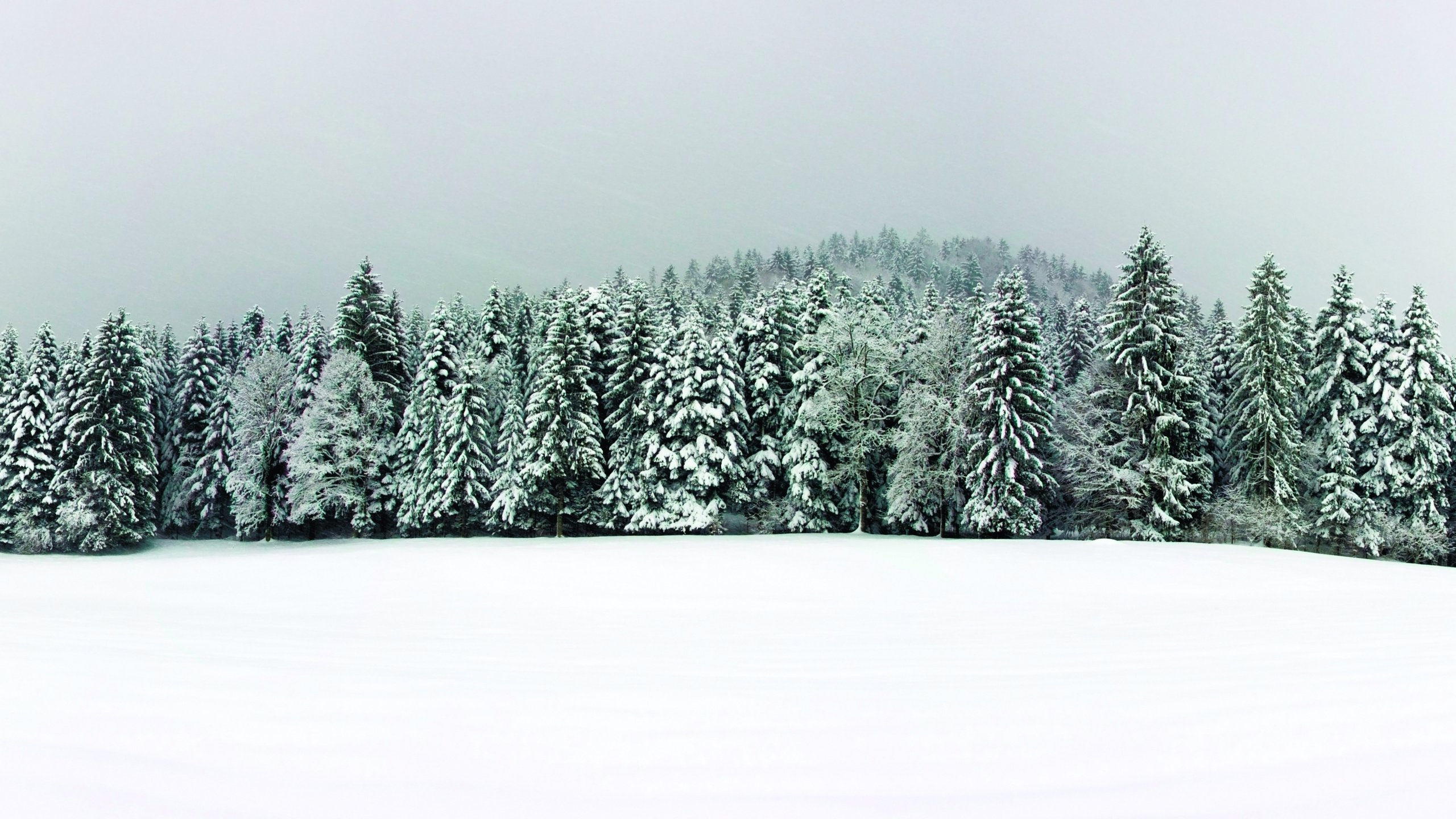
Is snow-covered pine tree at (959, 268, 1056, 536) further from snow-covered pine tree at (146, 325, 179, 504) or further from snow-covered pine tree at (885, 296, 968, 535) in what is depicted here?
snow-covered pine tree at (146, 325, 179, 504)

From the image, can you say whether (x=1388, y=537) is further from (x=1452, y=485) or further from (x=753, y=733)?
(x=753, y=733)

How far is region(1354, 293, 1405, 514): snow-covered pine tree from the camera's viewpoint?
3009cm

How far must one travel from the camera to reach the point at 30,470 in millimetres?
35875

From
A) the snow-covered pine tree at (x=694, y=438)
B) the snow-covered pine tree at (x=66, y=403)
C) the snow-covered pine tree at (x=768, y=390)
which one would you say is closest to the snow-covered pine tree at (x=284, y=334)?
the snow-covered pine tree at (x=66, y=403)

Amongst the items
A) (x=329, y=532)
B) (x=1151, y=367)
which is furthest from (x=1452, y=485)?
(x=329, y=532)

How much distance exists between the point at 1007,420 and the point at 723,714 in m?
29.4

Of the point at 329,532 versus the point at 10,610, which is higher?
the point at 10,610

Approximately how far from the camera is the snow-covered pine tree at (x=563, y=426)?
34.8m

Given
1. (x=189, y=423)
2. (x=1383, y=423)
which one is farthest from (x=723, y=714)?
(x=189, y=423)

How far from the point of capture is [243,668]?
15.8ft

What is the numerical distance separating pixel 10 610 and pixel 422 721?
8.69 meters

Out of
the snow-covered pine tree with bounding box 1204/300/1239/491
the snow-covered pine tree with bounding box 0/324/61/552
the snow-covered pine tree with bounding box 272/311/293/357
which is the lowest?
the snow-covered pine tree with bounding box 0/324/61/552

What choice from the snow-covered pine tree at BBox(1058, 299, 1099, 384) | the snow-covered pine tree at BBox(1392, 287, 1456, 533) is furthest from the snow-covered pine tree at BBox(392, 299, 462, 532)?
the snow-covered pine tree at BBox(1392, 287, 1456, 533)

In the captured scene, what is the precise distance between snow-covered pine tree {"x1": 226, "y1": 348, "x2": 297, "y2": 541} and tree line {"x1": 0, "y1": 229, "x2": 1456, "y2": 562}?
14cm
